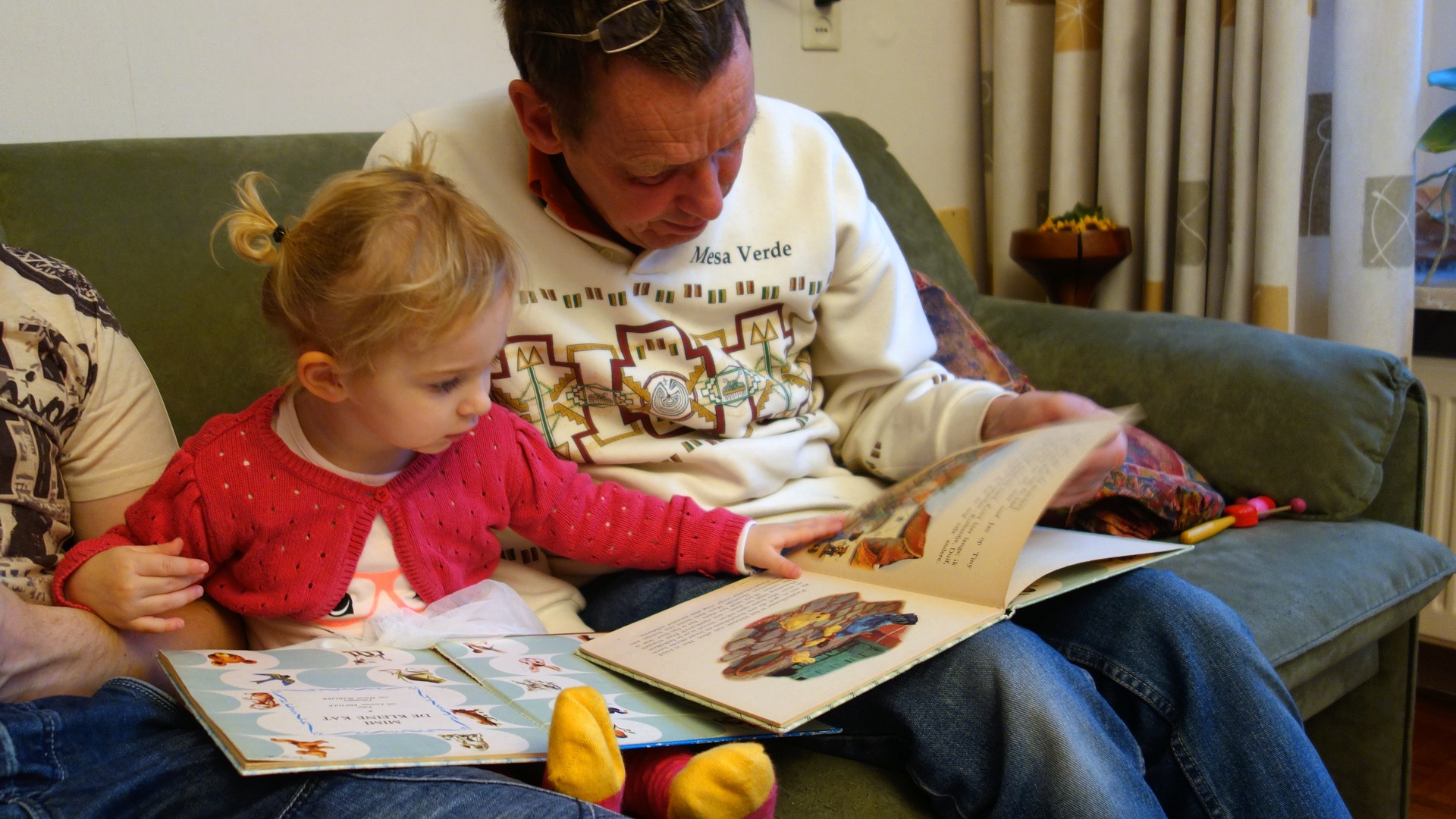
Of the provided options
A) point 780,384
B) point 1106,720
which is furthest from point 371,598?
point 1106,720

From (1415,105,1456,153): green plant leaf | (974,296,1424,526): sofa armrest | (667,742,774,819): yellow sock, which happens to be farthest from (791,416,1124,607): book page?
(1415,105,1456,153): green plant leaf

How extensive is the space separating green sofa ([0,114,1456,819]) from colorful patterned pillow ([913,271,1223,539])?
0.16 feet

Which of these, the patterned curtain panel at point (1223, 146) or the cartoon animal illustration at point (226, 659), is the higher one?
the patterned curtain panel at point (1223, 146)

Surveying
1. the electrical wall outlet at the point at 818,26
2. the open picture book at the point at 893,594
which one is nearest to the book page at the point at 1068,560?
the open picture book at the point at 893,594

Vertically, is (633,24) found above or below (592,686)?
above

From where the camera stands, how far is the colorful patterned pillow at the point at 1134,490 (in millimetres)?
1299

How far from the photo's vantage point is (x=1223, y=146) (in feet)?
6.33

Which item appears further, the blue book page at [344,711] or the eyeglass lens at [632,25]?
the eyeglass lens at [632,25]

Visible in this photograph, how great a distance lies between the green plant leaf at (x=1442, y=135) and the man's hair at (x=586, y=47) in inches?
53.3

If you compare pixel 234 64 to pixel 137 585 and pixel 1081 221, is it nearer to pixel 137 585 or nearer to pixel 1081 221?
pixel 137 585

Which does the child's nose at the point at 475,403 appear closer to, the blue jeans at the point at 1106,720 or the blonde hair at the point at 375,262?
the blonde hair at the point at 375,262

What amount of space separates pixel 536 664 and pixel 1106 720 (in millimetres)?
A: 458

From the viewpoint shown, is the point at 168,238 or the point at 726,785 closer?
the point at 726,785

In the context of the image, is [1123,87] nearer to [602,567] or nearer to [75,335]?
[602,567]
